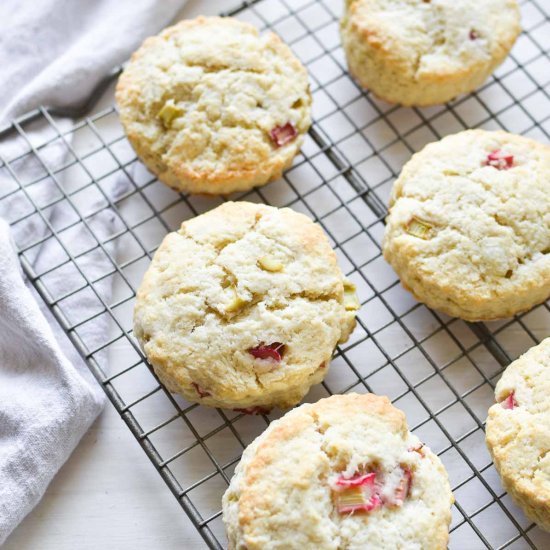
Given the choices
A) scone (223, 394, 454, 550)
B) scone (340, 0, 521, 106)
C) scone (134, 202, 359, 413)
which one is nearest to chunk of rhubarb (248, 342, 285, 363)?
scone (134, 202, 359, 413)

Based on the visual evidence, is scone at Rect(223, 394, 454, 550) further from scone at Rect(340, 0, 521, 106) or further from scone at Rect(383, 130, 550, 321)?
scone at Rect(340, 0, 521, 106)

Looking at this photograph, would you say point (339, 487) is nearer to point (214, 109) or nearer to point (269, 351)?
A: point (269, 351)

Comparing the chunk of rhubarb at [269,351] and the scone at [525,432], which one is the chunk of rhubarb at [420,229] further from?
the chunk of rhubarb at [269,351]

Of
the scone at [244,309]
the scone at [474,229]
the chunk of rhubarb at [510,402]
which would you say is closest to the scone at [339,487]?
the scone at [244,309]

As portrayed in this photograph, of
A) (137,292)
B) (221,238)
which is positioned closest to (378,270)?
(221,238)

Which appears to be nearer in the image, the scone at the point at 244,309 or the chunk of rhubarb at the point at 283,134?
the scone at the point at 244,309

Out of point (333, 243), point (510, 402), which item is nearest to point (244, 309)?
point (333, 243)

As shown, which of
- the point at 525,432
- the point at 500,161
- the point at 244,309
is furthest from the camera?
the point at 500,161
